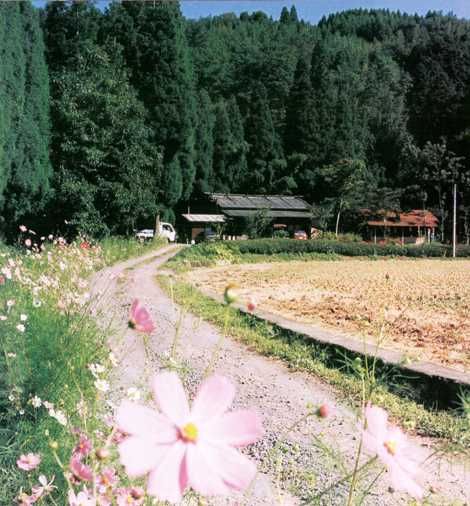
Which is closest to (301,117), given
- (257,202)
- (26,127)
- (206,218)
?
(257,202)

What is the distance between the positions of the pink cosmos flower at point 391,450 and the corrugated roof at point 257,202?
25871 millimetres

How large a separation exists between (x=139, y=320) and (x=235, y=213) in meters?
25.5

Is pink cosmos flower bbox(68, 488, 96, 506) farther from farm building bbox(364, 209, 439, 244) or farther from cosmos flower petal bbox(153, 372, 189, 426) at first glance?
farm building bbox(364, 209, 439, 244)

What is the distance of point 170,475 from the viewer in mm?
291

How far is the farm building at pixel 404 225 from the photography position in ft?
93.8

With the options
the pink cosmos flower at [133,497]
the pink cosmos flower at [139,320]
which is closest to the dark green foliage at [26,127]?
the pink cosmos flower at [133,497]

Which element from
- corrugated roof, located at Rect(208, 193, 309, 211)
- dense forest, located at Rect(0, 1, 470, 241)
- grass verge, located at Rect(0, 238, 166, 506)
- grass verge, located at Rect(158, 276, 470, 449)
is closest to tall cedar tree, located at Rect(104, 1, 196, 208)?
dense forest, located at Rect(0, 1, 470, 241)

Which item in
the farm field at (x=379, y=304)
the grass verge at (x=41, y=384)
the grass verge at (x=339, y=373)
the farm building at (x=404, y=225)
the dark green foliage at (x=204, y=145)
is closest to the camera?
the grass verge at (x=41, y=384)

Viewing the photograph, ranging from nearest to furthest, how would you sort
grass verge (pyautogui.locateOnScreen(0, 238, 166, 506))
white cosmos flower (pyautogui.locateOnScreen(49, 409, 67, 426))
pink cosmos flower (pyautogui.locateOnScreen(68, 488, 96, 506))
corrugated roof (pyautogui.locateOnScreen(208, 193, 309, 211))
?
pink cosmos flower (pyautogui.locateOnScreen(68, 488, 96, 506)) < white cosmos flower (pyautogui.locateOnScreen(49, 409, 67, 426)) < grass verge (pyautogui.locateOnScreen(0, 238, 166, 506)) < corrugated roof (pyautogui.locateOnScreen(208, 193, 309, 211))

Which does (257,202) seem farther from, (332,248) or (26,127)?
(26,127)

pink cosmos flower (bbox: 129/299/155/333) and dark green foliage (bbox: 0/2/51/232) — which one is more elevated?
dark green foliage (bbox: 0/2/51/232)

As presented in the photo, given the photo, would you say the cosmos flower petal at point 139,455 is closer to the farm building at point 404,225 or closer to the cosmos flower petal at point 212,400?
the cosmos flower petal at point 212,400

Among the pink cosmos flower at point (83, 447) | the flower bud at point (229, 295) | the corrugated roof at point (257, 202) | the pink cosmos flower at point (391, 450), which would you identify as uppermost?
the flower bud at point (229, 295)

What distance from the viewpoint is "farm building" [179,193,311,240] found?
25.8m
